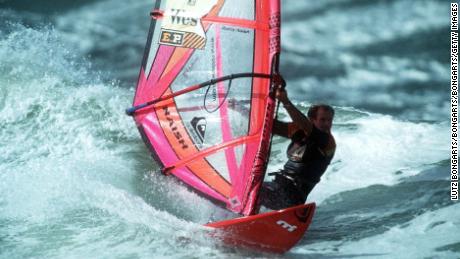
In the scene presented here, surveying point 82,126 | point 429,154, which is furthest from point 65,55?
point 429,154

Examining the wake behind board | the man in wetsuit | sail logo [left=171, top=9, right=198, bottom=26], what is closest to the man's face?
the man in wetsuit

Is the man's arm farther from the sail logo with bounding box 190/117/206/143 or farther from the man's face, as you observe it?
the sail logo with bounding box 190/117/206/143

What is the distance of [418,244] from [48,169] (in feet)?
10.5

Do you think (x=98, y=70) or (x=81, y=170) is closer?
(x=81, y=170)

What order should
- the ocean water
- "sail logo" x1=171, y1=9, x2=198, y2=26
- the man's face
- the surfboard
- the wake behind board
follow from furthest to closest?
"sail logo" x1=171, y1=9, x2=198, y2=26 < the ocean water < the surfboard < the man's face < the wake behind board

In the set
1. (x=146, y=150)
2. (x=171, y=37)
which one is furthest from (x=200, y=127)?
(x=146, y=150)

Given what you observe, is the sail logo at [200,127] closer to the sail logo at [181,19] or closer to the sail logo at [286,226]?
the sail logo at [181,19]

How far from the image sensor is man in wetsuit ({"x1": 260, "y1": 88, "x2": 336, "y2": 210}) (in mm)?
3652

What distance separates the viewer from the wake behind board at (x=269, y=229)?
11.5ft

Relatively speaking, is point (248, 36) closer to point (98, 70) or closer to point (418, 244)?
point (418, 244)

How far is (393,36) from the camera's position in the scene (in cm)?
795

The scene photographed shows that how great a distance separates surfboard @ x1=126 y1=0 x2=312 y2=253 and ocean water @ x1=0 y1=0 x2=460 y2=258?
0.34 meters

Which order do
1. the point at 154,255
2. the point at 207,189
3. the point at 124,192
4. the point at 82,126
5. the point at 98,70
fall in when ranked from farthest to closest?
the point at 98,70, the point at 82,126, the point at 124,192, the point at 207,189, the point at 154,255

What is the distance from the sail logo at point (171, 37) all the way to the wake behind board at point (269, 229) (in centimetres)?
147
